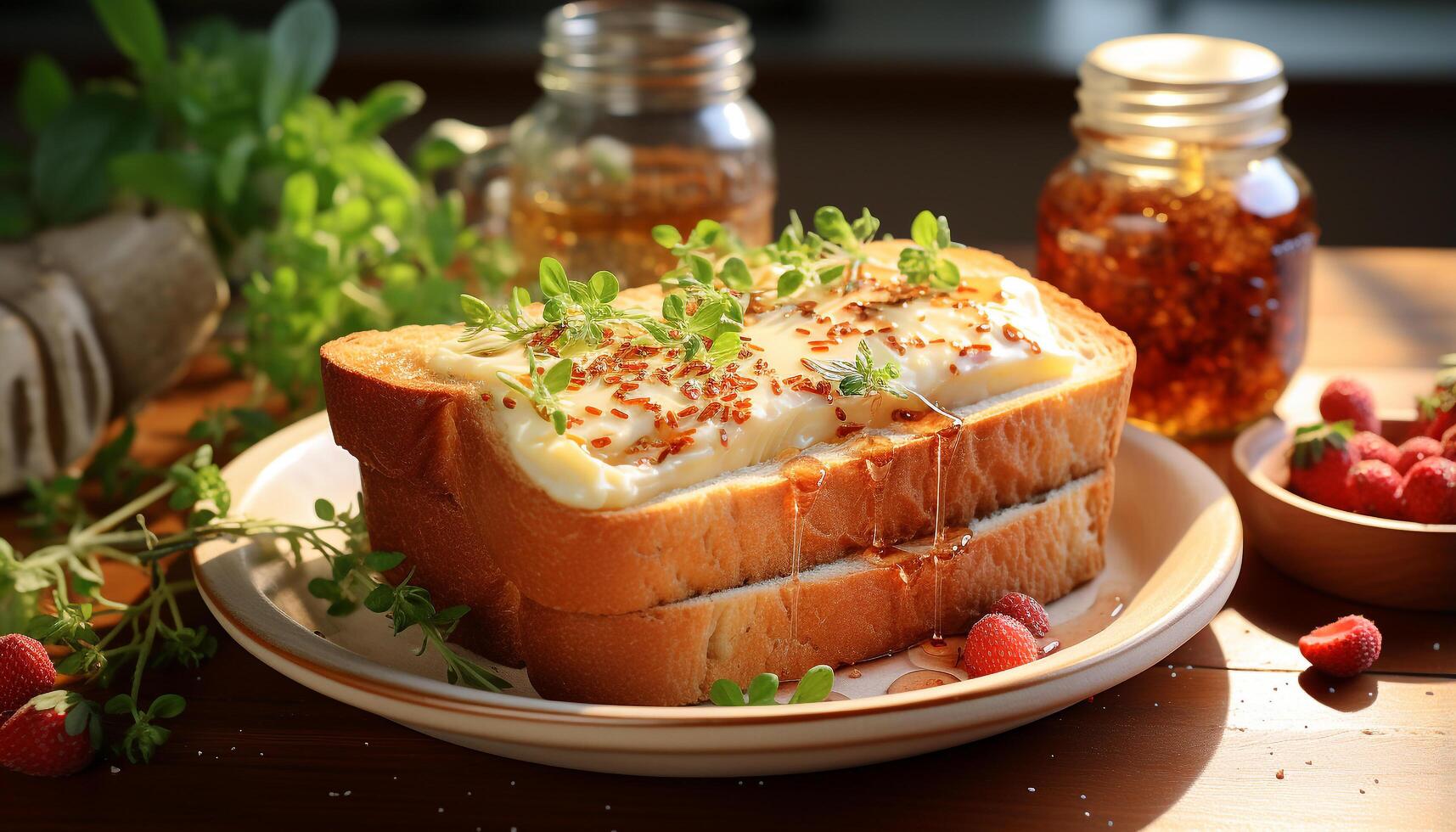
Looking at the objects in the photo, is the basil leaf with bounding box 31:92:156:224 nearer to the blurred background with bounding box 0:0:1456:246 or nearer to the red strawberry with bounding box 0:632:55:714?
the red strawberry with bounding box 0:632:55:714

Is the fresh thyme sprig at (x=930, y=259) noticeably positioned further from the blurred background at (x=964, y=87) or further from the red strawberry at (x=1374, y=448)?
the blurred background at (x=964, y=87)

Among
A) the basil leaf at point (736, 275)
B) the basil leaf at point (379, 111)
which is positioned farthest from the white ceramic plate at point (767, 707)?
the basil leaf at point (379, 111)

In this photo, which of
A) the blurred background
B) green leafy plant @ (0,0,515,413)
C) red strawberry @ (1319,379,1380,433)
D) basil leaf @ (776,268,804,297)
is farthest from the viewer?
the blurred background

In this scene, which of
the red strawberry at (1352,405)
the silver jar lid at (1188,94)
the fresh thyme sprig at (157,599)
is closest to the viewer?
the fresh thyme sprig at (157,599)

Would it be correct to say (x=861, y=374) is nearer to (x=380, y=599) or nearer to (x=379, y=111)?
(x=380, y=599)

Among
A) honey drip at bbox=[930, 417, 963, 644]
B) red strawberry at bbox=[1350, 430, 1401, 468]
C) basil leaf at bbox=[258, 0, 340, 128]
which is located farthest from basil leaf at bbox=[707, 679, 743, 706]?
basil leaf at bbox=[258, 0, 340, 128]

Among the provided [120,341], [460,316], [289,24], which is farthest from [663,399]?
[289,24]
